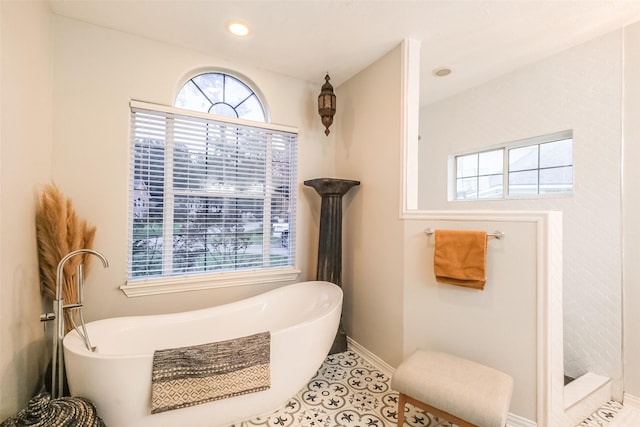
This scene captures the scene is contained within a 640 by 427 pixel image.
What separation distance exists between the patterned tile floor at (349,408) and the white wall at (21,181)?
1.20 m

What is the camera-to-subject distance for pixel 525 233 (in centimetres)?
156

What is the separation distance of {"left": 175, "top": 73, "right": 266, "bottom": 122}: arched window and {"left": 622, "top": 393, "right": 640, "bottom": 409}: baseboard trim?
3431mm

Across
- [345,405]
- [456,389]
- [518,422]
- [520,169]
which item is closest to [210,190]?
[345,405]

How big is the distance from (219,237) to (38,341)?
4.09ft

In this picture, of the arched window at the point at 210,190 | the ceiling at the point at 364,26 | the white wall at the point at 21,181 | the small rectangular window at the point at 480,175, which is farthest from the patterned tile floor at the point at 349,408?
the ceiling at the point at 364,26

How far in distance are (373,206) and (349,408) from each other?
A: 148cm

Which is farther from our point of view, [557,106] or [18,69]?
[557,106]

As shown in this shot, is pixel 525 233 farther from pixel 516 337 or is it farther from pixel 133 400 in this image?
pixel 133 400

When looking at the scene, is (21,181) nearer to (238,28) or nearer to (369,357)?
(238,28)

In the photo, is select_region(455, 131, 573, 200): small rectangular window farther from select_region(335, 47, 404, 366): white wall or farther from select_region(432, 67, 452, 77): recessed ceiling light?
select_region(335, 47, 404, 366): white wall

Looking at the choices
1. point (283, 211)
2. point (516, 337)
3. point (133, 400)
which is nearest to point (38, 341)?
point (133, 400)

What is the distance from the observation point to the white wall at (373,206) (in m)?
2.19

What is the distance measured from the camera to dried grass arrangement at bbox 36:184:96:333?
1.65 m

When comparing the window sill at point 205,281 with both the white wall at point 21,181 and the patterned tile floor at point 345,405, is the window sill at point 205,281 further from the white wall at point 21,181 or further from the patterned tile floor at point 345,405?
the patterned tile floor at point 345,405
